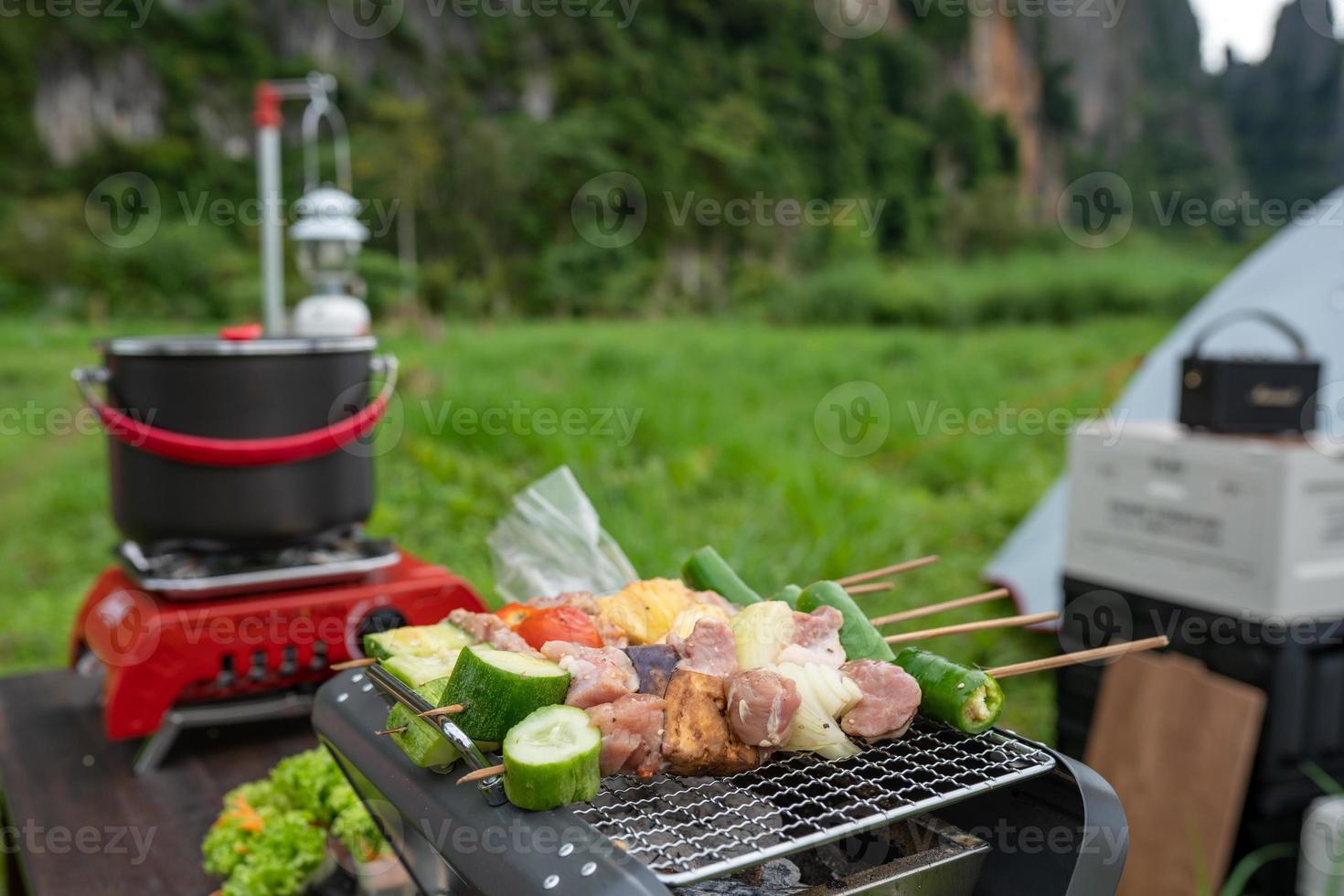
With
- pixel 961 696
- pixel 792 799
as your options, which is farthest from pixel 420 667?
pixel 961 696

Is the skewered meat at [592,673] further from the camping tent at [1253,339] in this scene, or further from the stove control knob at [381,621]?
the camping tent at [1253,339]

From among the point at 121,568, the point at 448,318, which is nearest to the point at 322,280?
the point at 121,568

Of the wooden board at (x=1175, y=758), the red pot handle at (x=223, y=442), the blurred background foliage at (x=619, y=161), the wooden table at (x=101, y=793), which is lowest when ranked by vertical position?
the wooden board at (x=1175, y=758)

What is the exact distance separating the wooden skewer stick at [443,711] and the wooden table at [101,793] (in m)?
0.68

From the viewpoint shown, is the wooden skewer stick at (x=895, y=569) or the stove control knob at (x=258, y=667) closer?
the wooden skewer stick at (x=895, y=569)

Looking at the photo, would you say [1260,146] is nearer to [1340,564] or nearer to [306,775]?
[1340,564]

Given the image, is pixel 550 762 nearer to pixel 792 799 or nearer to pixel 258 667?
pixel 792 799

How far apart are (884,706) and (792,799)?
5.3 inches

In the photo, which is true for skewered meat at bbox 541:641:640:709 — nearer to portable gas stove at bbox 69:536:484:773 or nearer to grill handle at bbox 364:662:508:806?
grill handle at bbox 364:662:508:806

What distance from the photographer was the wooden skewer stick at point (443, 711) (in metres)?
0.99

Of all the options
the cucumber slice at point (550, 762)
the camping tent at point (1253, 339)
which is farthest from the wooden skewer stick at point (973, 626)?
the camping tent at point (1253, 339)

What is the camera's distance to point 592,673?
1.09 m

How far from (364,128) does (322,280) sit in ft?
27.0

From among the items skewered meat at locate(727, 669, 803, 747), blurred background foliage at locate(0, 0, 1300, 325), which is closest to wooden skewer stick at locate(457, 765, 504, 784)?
skewered meat at locate(727, 669, 803, 747)
